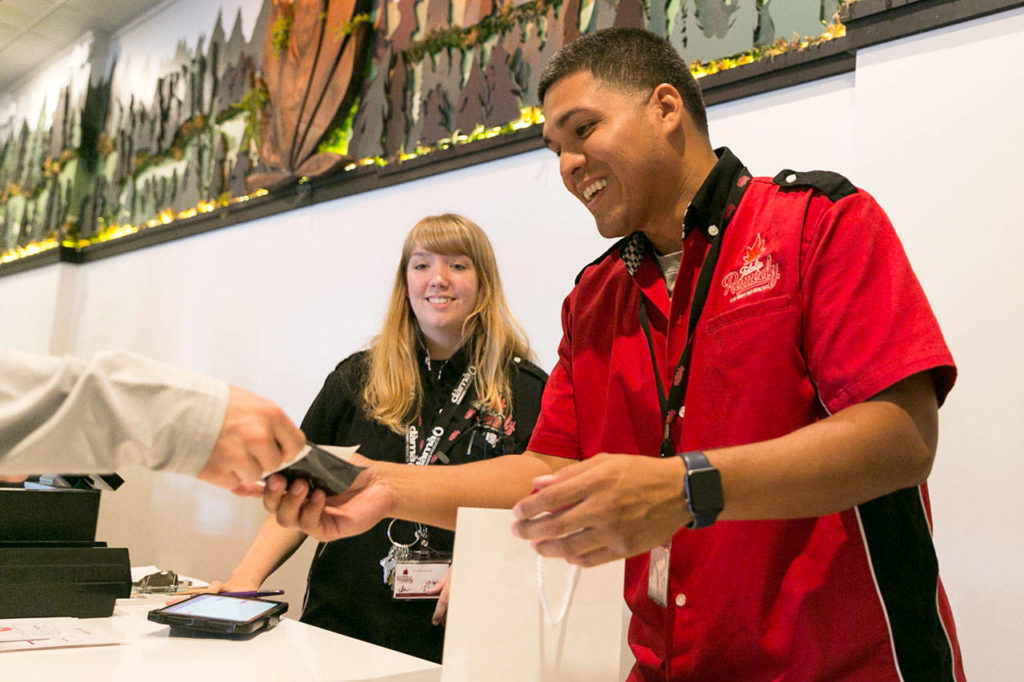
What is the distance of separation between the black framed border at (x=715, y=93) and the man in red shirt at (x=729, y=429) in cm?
93

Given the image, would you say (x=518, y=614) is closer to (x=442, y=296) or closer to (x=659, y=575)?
(x=659, y=575)

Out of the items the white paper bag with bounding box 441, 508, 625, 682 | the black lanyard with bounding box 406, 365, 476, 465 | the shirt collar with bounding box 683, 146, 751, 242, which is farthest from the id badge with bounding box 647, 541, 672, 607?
the black lanyard with bounding box 406, 365, 476, 465

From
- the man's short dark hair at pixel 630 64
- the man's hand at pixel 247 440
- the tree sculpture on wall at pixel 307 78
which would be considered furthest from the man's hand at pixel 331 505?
the tree sculpture on wall at pixel 307 78

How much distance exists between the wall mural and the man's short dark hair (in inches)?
37.7

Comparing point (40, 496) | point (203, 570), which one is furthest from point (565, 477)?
point (203, 570)

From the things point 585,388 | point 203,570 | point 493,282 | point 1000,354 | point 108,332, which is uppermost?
point 108,332

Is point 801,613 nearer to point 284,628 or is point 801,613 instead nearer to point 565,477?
point 565,477

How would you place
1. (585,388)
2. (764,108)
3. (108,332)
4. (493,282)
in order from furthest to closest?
(108,332)
(493,282)
(764,108)
(585,388)

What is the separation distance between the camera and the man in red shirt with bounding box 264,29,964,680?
988 mm

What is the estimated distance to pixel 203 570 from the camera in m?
4.14

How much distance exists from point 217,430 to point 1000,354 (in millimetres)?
1710

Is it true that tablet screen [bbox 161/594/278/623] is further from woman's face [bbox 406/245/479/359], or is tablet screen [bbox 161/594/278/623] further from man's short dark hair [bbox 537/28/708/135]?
man's short dark hair [bbox 537/28/708/135]

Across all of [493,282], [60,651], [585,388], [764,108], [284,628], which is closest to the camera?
[60,651]

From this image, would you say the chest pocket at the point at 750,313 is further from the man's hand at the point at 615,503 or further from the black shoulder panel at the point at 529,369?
the black shoulder panel at the point at 529,369
